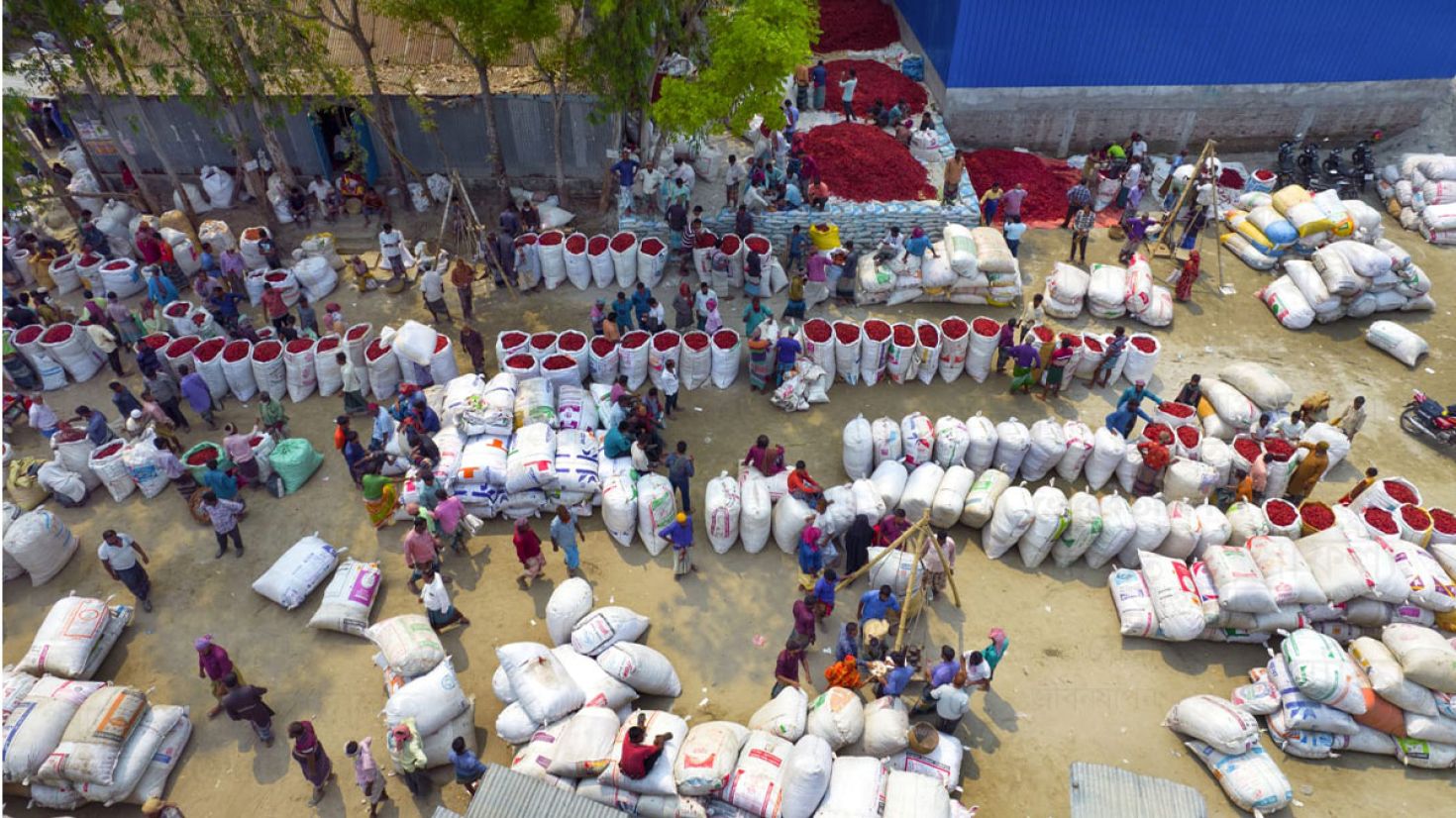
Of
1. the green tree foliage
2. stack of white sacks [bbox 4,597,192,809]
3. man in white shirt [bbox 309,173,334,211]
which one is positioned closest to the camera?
stack of white sacks [bbox 4,597,192,809]

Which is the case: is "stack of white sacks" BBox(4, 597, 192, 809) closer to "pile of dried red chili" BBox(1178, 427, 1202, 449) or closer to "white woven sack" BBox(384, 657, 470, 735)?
"white woven sack" BBox(384, 657, 470, 735)

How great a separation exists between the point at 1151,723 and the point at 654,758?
483cm

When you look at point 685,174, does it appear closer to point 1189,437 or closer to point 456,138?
point 456,138

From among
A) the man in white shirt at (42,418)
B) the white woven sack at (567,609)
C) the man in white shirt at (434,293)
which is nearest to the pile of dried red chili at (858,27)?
the man in white shirt at (434,293)

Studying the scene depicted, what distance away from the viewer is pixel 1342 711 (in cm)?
742

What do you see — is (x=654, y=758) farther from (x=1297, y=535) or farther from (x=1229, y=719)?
(x=1297, y=535)

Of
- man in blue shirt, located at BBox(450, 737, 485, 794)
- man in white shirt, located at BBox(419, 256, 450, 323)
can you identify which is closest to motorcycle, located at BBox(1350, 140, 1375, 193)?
man in white shirt, located at BBox(419, 256, 450, 323)

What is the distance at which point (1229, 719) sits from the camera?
7.15m

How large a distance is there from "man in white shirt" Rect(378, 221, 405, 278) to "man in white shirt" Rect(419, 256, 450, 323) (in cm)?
89

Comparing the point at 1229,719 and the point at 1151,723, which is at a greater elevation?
the point at 1229,719

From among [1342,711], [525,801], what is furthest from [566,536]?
[1342,711]

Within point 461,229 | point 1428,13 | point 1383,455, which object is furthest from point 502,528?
point 1428,13

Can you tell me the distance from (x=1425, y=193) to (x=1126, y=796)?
49.5 ft

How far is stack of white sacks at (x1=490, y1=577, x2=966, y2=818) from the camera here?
638cm
